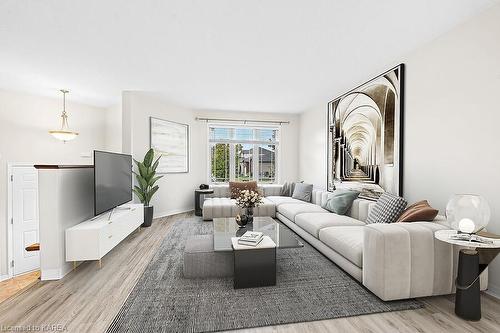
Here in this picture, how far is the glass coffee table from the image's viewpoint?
2557 mm

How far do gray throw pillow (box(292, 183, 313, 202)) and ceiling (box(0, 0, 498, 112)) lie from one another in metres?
2.16

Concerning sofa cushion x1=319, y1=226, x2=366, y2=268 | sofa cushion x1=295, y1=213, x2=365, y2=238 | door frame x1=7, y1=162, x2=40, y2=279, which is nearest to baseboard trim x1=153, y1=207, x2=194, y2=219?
door frame x1=7, y1=162, x2=40, y2=279

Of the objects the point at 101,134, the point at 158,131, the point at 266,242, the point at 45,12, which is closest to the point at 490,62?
the point at 266,242

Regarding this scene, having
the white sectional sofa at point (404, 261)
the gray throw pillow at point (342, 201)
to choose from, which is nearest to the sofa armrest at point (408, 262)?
the white sectional sofa at point (404, 261)

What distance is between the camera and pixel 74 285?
2365 mm

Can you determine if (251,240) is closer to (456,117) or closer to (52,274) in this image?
(52,274)

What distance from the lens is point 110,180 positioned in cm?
328

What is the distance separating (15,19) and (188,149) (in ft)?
12.8

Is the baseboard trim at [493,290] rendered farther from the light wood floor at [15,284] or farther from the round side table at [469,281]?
the light wood floor at [15,284]

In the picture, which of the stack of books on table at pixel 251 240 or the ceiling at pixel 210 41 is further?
the stack of books on table at pixel 251 240

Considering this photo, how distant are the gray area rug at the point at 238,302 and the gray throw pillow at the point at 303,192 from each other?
2.37 meters

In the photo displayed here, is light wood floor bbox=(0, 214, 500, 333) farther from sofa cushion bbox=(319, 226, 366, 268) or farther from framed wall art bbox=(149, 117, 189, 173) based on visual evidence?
framed wall art bbox=(149, 117, 189, 173)

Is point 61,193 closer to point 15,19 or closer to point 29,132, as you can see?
point 15,19

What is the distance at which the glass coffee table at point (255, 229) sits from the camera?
256cm
